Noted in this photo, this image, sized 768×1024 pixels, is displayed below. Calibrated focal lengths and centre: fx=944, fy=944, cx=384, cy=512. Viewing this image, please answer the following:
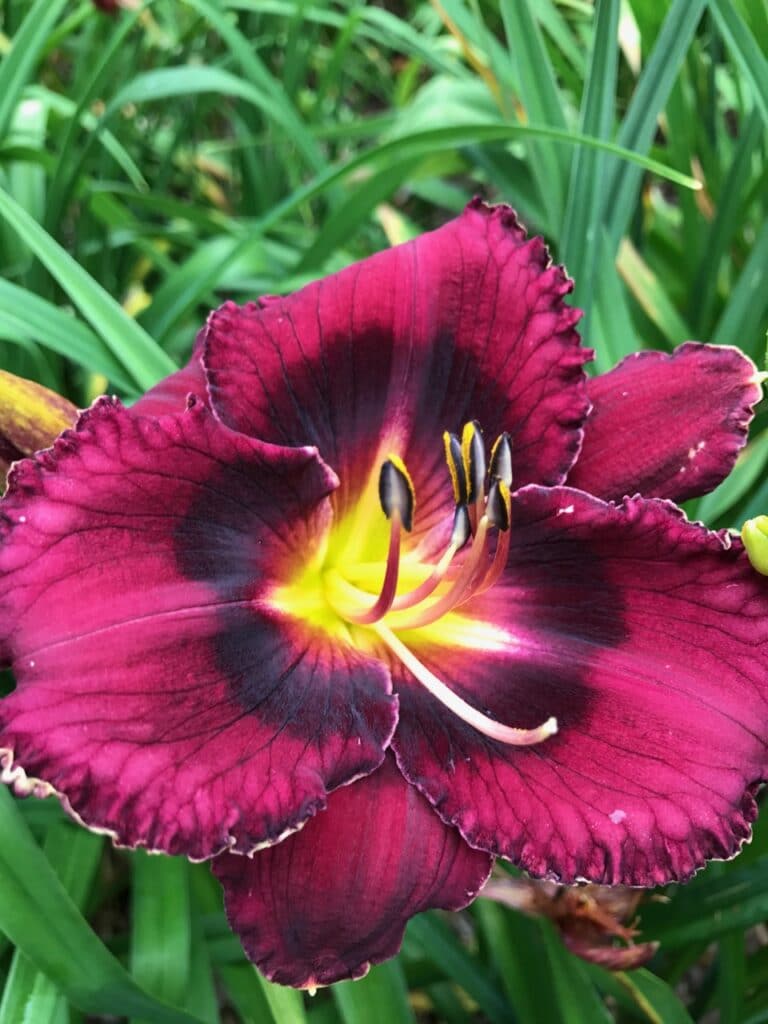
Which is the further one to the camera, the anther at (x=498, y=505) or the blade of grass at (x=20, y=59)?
the blade of grass at (x=20, y=59)

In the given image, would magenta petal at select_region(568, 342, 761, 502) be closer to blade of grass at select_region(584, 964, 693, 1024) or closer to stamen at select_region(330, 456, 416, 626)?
stamen at select_region(330, 456, 416, 626)

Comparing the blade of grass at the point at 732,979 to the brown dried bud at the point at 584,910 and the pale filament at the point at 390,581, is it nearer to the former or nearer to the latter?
the brown dried bud at the point at 584,910

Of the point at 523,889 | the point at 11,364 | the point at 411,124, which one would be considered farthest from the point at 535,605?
the point at 411,124

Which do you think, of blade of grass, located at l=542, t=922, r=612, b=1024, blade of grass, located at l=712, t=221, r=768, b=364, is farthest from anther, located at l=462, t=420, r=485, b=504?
blade of grass, located at l=712, t=221, r=768, b=364

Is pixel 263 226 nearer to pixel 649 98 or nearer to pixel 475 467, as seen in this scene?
pixel 649 98

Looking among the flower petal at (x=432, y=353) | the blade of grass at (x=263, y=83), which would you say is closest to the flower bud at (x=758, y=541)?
the flower petal at (x=432, y=353)

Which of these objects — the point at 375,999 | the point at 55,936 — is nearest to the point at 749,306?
the point at 375,999

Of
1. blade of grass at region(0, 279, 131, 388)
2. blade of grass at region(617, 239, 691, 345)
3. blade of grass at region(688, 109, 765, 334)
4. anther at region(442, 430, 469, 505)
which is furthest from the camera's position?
blade of grass at region(617, 239, 691, 345)
